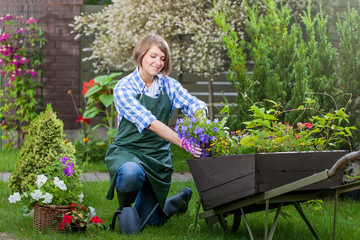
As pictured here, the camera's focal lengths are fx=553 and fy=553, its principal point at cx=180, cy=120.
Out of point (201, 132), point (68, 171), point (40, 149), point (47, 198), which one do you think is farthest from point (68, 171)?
point (201, 132)

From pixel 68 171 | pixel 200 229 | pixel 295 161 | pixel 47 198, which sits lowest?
pixel 200 229

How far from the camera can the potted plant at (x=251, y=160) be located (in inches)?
114

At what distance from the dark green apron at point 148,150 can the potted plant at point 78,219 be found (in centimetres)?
20

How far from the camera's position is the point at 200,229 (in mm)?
3742

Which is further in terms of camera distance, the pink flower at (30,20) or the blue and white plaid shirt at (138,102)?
the pink flower at (30,20)

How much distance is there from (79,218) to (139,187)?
0.45 metres

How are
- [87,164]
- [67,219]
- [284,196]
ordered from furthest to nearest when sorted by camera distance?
[87,164]
[67,219]
[284,196]

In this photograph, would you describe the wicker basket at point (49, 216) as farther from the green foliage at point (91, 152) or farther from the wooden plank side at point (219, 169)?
the green foliage at point (91, 152)

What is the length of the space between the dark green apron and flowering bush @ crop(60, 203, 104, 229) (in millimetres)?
199

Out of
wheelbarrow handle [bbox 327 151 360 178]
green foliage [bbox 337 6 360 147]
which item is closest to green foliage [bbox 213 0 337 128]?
green foliage [bbox 337 6 360 147]

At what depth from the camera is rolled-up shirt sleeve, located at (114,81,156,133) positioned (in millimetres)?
3559

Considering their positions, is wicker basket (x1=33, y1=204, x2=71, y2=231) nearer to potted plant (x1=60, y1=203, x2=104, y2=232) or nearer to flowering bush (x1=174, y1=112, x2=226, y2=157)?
potted plant (x1=60, y1=203, x2=104, y2=232)

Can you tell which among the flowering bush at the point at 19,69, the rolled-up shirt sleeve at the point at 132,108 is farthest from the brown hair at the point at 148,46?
the flowering bush at the point at 19,69

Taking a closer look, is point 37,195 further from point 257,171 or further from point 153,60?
point 257,171
